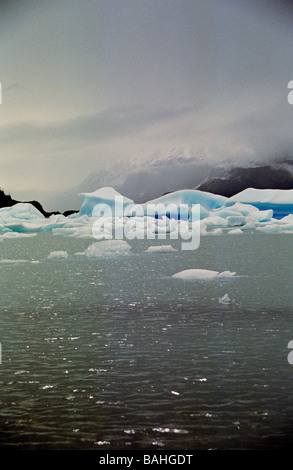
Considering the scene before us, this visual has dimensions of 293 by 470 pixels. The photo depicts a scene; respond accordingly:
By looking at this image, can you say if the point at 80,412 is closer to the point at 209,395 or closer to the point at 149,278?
the point at 209,395

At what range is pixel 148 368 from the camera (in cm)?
716

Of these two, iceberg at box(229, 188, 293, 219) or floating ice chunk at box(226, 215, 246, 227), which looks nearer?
floating ice chunk at box(226, 215, 246, 227)

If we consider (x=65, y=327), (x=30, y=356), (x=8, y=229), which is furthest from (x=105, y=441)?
(x=8, y=229)

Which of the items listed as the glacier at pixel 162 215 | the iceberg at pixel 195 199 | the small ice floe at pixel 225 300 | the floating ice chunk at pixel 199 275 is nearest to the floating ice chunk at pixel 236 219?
the glacier at pixel 162 215

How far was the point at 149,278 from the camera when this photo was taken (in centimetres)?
1695

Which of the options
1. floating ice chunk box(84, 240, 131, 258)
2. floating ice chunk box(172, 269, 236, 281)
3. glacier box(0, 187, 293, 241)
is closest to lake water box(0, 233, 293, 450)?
floating ice chunk box(172, 269, 236, 281)

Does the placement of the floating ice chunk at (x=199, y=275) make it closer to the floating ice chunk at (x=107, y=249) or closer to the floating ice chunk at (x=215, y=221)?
the floating ice chunk at (x=107, y=249)

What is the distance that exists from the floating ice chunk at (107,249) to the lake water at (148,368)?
41.3 ft

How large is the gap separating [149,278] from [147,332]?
25.4 ft

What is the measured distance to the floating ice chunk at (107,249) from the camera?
2698 centimetres

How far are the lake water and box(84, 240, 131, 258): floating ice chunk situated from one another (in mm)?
12600

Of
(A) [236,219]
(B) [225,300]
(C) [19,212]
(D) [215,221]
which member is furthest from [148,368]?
(C) [19,212]

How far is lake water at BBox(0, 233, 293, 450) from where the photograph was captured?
518cm

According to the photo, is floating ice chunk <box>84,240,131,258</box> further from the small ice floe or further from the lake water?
the small ice floe
